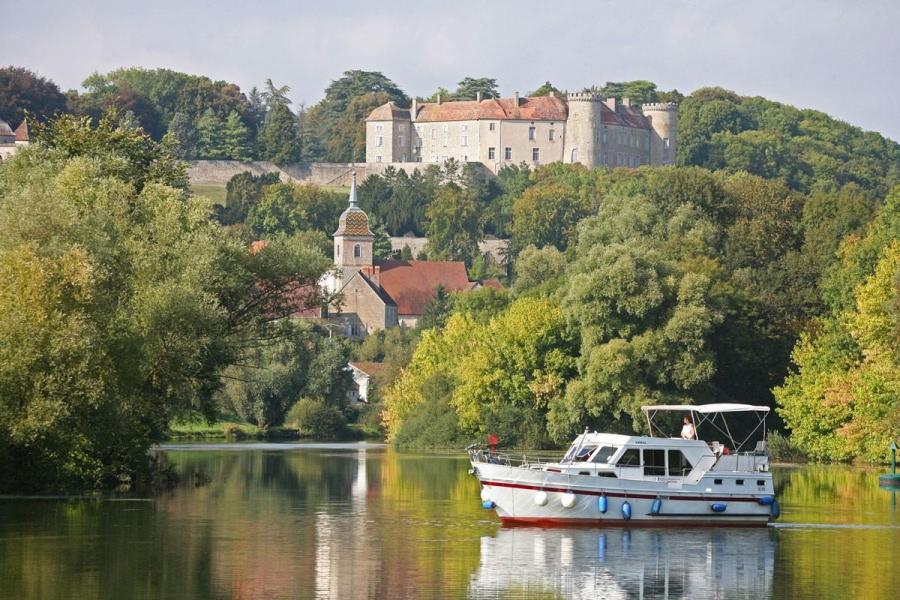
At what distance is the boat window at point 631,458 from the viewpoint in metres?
47.2

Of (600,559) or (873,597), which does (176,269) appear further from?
(873,597)

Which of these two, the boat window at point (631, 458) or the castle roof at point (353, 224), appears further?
the castle roof at point (353, 224)

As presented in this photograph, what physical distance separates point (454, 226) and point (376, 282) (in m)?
17.7

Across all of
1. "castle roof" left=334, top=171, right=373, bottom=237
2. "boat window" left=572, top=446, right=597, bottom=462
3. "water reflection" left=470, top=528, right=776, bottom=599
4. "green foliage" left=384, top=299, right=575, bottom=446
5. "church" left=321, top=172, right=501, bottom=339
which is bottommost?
"water reflection" left=470, top=528, right=776, bottom=599

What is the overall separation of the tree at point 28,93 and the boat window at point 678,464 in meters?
154

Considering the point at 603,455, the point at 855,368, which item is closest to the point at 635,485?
the point at 603,455

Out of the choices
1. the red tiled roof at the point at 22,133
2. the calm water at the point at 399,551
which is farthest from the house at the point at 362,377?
the calm water at the point at 399,551

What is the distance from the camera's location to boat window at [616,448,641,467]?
47188mm

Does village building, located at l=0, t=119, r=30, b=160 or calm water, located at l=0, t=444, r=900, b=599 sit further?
village building, located at l=0, t=119, r=30, b=160

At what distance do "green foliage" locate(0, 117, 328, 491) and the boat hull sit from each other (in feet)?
36.9

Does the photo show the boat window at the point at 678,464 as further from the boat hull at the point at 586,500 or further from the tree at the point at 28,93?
the tree at the point at 28,93

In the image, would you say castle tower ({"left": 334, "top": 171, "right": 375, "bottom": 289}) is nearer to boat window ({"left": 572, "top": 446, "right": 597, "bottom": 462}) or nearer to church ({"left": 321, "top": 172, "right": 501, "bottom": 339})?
church ({"left": 321, "top": 172, "right": 501, "bottom": 339})

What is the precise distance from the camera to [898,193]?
86.7 m

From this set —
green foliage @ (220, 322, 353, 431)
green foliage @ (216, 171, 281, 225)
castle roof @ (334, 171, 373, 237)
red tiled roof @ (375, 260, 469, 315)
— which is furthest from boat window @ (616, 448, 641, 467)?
green foliage @ (216, 171, 281, 225)
